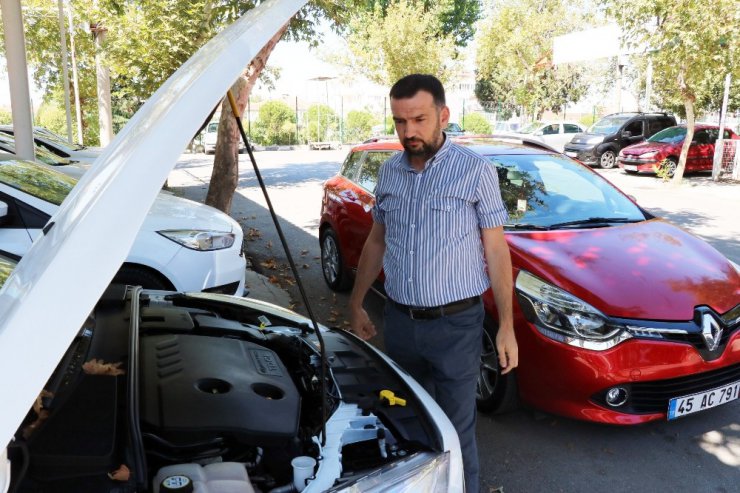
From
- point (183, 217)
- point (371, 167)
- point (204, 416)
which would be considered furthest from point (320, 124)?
point (204, 416)

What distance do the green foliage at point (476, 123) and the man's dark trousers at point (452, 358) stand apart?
36.2 m

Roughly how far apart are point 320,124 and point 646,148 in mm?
21068

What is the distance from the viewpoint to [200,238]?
4730mm

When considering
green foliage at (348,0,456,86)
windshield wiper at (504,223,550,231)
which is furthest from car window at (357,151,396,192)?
green foliage at (348,0,456,86)

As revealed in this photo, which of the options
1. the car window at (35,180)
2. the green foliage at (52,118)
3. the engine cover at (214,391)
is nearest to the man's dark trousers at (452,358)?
the engine cover at (214,391)

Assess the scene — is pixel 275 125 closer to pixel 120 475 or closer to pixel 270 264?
pixel 270 264

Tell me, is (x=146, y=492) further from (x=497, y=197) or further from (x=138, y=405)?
(x=497, y=197)

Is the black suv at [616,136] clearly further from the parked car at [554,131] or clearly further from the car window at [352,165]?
the car window at [352,165]

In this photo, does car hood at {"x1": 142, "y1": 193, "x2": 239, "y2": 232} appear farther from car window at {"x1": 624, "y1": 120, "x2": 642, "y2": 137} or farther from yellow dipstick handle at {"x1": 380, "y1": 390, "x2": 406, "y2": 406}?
car window at {"x1": 624, "y1": 120, "x2": 642, "y2": 137}

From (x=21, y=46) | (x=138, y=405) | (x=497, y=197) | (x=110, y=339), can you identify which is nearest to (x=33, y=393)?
(x=138, y=405)

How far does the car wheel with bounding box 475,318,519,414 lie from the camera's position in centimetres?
340

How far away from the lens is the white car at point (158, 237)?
4.04m

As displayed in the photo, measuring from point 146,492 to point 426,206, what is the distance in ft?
4.54

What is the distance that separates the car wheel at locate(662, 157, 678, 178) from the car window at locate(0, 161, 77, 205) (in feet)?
52.3
